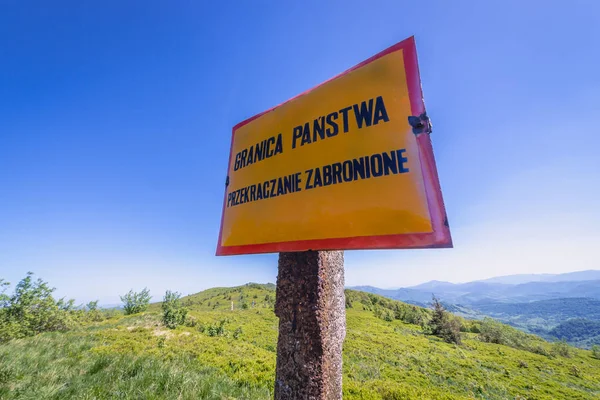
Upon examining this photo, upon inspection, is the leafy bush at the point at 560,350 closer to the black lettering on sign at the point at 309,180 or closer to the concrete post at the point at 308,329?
the concrete post at the point at 308,329

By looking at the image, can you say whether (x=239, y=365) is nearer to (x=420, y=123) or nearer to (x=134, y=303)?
(x=420, y=123)

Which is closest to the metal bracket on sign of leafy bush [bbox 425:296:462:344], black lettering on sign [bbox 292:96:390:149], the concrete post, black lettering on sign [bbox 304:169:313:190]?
black lettering on sign [bbox 292:96:390:149]

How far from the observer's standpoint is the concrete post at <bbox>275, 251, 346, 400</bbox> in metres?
1.60

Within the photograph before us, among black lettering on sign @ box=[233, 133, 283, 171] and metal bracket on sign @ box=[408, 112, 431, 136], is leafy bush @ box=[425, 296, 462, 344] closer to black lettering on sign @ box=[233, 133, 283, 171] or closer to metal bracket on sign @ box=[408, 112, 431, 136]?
black lettering on sign @ box=[233, 133, 283, 171]

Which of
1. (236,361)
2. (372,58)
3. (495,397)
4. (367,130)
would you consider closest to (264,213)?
(367,130)

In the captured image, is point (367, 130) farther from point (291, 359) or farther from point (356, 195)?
point (291, 359)

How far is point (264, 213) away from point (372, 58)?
4.12ft

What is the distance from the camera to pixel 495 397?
13562mm

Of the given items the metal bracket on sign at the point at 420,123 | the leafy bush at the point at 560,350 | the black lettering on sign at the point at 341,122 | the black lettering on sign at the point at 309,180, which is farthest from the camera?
the leafy bush at the point at 560,350

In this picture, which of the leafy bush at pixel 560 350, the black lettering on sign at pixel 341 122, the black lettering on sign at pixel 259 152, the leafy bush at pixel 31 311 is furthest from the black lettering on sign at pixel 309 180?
the leafy bush at pixel 560 350

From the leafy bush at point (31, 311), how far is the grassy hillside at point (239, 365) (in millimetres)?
3082

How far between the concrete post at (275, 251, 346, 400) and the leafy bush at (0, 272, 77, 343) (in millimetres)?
20886

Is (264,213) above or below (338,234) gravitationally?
above

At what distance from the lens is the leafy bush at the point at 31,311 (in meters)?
15.1
